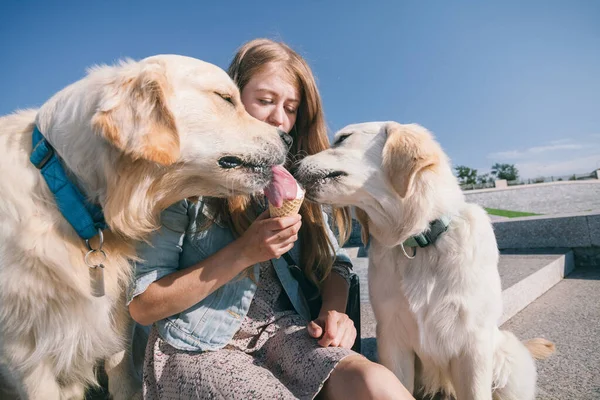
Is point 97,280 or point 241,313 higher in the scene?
point 97,280

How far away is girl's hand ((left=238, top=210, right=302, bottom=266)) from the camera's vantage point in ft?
6.20

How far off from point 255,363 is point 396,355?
3.11 ft

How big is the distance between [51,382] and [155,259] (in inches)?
33.2

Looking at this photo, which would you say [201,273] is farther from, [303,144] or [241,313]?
[303,144]

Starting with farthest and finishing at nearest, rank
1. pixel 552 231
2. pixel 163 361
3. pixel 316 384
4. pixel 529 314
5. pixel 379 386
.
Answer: pixel 552 231 < pixel 529 314 < pixel 163 361 < pixel 316 384 < pixel 379 386

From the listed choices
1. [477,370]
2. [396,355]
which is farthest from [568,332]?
[396,355]

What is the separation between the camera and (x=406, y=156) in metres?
2.32

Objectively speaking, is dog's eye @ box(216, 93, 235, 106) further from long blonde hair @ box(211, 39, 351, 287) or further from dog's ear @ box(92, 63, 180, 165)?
long blonde hair @ box(211, 39, 351, 287)

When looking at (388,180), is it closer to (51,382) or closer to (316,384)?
(316,384)

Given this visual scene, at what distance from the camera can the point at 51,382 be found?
1.97 meters

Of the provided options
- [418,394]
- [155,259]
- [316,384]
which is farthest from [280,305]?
→ [418,394]

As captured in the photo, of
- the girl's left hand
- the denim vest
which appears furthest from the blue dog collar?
the girl's left hand

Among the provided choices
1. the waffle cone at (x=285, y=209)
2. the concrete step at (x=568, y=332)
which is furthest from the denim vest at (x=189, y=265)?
the concrete step at (x=568, y=332)

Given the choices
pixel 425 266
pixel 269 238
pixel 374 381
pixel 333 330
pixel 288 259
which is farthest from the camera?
pixel 288 259
